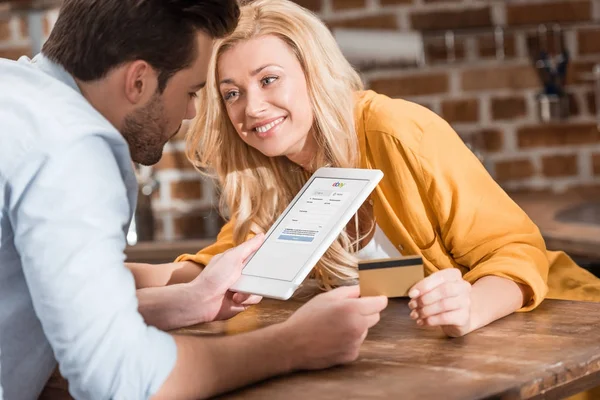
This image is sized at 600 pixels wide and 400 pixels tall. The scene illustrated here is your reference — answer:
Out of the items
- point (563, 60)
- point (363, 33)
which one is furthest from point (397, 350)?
point (563, 60)

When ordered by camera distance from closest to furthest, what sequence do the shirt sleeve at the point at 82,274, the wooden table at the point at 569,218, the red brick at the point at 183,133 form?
1. the shirt sleeve at the point at 82,274
2. the wooden table at the point at 569,218
3. the red brick at the point at 183,133

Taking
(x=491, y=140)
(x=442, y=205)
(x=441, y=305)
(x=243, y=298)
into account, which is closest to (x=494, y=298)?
(x=441, y=305)

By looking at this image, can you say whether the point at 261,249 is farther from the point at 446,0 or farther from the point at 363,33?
the point at 446,0

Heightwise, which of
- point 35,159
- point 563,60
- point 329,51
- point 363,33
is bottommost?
point 563,60

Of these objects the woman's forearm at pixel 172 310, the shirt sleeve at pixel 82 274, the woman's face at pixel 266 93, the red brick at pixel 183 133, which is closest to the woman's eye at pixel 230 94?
the woman's face at pixel 266 93

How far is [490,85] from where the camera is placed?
295 centimetres

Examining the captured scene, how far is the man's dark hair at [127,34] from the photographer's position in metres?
1.15

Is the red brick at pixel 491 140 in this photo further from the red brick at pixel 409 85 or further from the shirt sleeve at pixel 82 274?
the shirt sleeve at pixel 82 274

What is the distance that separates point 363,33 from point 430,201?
122 centimetres

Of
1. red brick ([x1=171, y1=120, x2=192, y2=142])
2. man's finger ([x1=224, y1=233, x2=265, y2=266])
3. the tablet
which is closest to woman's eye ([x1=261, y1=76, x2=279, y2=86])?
the tablet

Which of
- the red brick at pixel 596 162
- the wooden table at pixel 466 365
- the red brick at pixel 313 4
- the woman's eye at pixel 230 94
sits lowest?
the red brick at pixel 596 162

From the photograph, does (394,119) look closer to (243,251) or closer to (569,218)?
(243,251)

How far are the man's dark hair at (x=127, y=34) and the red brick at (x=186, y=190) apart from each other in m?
1.75

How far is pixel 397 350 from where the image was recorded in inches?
48.6
